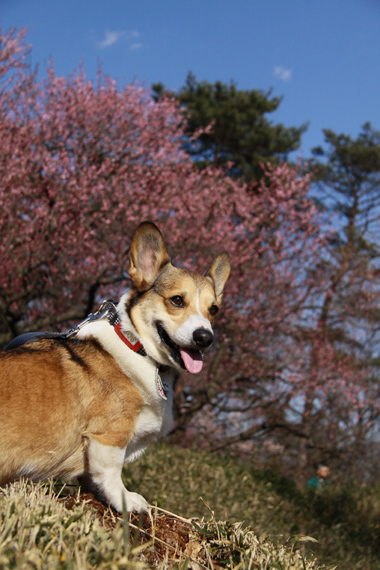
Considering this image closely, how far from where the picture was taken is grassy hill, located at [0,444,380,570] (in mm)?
1446

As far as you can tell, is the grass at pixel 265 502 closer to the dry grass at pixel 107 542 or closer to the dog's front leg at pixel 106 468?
the dog's front leg at pixel 106 468

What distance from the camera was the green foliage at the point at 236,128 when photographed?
22.1 meters

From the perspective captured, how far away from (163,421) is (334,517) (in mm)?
6706

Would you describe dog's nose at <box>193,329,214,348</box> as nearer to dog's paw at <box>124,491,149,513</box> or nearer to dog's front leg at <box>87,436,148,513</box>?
dog's front leg at <box>87,436,148,513</box>

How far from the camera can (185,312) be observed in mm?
3039

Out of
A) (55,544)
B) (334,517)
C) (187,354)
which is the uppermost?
(187,354)

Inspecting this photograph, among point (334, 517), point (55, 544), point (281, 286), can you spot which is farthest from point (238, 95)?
point (55, 544)

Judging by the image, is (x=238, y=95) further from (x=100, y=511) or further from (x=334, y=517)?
(x=100, y=511)

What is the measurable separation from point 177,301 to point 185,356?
0.38 metres

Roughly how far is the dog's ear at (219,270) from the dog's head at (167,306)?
25cm

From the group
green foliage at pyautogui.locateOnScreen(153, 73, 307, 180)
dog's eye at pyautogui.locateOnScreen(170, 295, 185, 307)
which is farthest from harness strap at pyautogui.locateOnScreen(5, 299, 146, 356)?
green foliage at pyautogui.locateOnScreen(153, 73, 307, 180)

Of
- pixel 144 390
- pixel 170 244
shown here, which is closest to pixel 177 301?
pixel 144 390

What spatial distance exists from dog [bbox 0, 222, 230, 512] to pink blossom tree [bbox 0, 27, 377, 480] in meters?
5.63

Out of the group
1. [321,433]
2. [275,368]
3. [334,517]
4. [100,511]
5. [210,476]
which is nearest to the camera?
[100,511]
